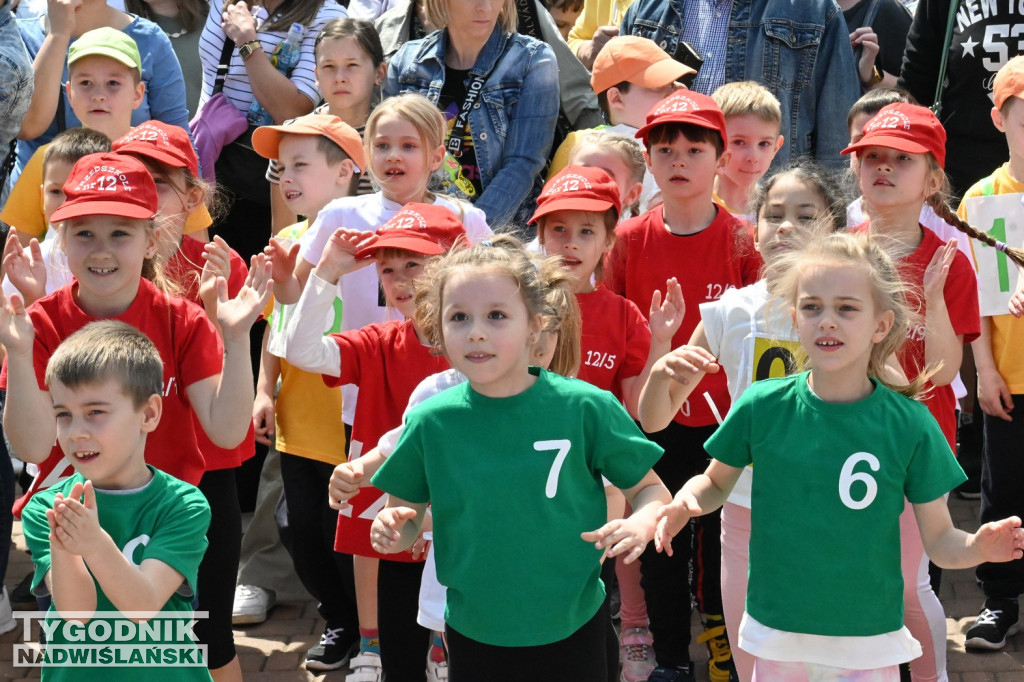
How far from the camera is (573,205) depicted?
4453 mm

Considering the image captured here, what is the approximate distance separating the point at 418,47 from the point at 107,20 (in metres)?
1.54

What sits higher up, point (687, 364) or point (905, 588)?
point (687, 364)

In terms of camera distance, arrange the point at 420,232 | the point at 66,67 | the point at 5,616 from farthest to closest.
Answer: the point at 66,67 → the point at 5,616 → the point at 420,232

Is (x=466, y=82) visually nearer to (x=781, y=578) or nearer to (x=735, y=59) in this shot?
(x=735, y=59)

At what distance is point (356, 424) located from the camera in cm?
418

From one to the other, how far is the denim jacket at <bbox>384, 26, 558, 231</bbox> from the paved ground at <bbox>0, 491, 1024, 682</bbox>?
77.1 inches

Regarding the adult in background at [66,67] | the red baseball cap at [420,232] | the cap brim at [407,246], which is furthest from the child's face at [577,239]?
the adult in background at [66,67]

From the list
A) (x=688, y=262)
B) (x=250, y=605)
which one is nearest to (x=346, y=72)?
(x=688, y=262)

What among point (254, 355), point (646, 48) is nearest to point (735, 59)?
point (646, 48)

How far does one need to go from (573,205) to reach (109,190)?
1521mm

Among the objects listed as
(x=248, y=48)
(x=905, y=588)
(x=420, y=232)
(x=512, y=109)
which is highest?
(x=248, y=48)

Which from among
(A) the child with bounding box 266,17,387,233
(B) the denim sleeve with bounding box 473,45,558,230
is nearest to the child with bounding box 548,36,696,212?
(B) the denim sleeve with bounding box 473,45,558,230

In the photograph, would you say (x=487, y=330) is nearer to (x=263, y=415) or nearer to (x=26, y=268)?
(x=26, y=268)

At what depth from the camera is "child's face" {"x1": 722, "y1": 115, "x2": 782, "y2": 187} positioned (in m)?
5.34
